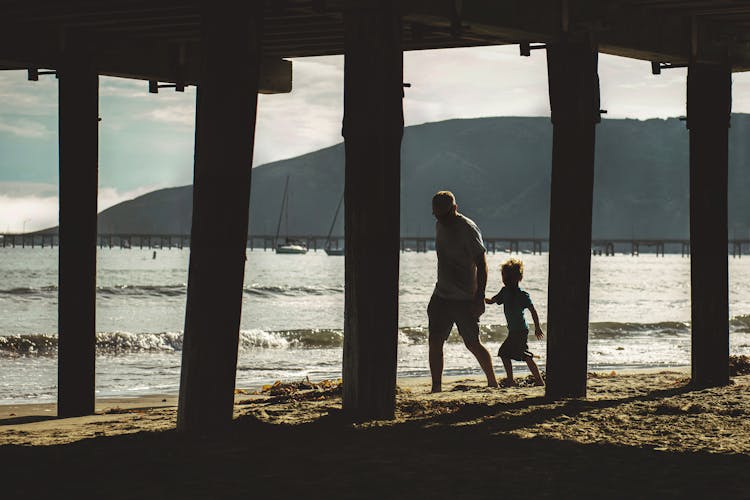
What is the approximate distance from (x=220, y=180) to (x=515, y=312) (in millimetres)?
4435

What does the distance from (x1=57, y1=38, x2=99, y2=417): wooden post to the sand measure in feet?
3.61

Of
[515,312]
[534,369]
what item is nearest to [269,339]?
[534,369]

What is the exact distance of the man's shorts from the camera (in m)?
10.1

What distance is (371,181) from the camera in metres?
7.65

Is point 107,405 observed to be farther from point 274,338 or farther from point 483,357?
point 274,338

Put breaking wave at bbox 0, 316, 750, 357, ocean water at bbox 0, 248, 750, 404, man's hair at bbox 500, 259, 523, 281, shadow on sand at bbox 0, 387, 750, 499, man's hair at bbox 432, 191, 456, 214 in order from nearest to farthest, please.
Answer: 1. shadow on sand at bbox 0, 387, 750, 499
2. man's hair at bbox 432, 191, 456, 214
3. man's hair at bbox 500, 259, 523, 281
4. ocean water at bbox 0, 248, 750, 404
5. breaking wave at bbox 0, 316, 750, 357

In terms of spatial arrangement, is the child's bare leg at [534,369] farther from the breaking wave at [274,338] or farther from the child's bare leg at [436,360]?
the breaking wave at [274,338]

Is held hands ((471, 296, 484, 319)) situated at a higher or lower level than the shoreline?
higher

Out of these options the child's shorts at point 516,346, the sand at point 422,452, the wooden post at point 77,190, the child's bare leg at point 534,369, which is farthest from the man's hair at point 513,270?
the wooden post at point 77,190

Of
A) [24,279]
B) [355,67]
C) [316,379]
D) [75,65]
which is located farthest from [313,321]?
[24,279]

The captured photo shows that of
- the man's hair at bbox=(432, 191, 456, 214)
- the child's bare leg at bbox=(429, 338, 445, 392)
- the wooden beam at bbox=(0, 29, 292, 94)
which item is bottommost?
the child's bare leg at bbox=(429, 338, 445, 392)

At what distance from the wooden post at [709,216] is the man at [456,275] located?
1980mm

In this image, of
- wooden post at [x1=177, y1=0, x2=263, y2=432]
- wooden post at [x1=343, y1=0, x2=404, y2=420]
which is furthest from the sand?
wooden post at [x1=177, y1=0, x2=263, y2=432]

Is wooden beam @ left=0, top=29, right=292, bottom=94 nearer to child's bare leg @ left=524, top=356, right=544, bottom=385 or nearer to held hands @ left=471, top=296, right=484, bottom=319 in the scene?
held hands @ left=471, top=296, right=484, bottom=319
